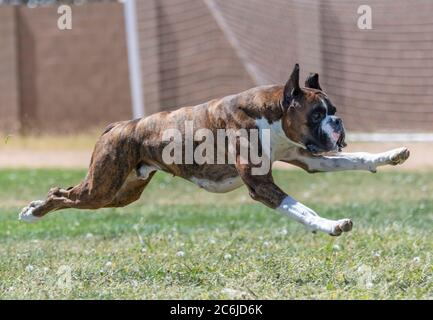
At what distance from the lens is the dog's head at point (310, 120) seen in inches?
249

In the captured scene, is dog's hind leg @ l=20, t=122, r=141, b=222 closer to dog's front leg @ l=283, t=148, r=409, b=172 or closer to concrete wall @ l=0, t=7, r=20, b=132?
dog's front leg @ l=283, t=148, r=409, b=172

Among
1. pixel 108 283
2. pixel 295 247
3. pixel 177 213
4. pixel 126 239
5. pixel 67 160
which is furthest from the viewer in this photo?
pixel 67 160

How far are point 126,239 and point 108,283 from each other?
2.70 m

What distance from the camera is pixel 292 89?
639 centimetres

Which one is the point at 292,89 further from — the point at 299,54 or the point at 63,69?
the point at 63,69

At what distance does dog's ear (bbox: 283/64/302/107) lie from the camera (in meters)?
6.37

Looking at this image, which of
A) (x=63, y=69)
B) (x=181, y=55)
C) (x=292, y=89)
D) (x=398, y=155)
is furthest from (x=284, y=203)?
(x=63, y=69)

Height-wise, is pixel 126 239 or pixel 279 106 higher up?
pixel 279 106

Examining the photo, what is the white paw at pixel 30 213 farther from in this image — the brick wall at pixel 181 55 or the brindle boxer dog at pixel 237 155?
the brick wall at pixel 181 55

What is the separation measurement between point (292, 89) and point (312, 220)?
3.06 ft

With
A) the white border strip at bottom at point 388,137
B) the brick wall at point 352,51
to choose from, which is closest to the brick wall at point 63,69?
the brick wall at point 352,51
